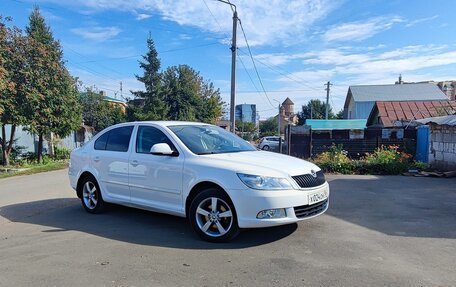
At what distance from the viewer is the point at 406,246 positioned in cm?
500

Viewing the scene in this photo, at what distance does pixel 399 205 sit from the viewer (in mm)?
7637

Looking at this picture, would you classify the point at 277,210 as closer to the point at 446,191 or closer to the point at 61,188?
the point at 446,191

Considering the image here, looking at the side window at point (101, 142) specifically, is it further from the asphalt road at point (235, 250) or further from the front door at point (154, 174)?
the asphalt road at point (235, 250)

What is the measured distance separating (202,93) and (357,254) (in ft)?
185

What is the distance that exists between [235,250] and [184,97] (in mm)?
45778

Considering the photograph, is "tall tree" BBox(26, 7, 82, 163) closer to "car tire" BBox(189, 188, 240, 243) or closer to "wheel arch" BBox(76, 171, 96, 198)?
"wheel arch" BBox(76, 171, 96, 198)

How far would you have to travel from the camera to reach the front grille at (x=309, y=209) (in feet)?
16.5

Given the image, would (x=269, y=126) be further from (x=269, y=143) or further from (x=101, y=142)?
(x=101, y=142)

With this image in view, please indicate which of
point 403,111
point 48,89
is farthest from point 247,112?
point 48,89

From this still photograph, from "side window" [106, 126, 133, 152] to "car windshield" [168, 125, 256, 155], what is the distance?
93 centimetres

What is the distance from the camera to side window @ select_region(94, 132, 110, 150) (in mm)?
7061

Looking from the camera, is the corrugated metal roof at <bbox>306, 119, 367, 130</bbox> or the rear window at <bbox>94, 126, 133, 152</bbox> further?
the corrugated metal roof at <bbox>306, 119, 367, 130</bbox>

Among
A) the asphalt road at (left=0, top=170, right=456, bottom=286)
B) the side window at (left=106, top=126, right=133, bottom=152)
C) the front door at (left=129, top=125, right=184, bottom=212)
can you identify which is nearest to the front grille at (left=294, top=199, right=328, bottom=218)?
the asphalt road at (left=0, top=170, right=456, bottom=286)

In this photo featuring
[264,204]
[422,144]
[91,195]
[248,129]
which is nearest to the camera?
[264,204]
